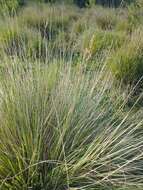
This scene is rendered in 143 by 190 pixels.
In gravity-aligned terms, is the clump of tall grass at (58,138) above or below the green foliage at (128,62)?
above

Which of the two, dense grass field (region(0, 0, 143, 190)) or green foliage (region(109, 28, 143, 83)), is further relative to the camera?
green foliage (region(109, 28, 143, 83))

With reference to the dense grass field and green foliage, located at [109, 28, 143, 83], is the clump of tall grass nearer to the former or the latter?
the dense grass field

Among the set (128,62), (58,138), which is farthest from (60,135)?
(128,62)

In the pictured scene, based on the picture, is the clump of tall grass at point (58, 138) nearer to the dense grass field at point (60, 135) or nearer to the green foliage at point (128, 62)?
the dense grass field at point (60, 135)

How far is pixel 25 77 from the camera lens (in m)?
2.94

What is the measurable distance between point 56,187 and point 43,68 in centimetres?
93

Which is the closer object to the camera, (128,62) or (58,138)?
(58,138)

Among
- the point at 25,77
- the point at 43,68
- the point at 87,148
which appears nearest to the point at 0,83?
the point at 25,77

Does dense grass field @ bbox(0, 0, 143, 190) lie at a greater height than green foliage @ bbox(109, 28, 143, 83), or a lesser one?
greater

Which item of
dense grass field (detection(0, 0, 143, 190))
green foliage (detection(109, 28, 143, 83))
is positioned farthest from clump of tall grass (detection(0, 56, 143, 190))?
green foliage (detection(109, 28, 143, 83))

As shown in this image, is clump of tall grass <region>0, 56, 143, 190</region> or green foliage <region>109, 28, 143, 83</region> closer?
clump of tall grass <region>0, 56, 143, 190</region>

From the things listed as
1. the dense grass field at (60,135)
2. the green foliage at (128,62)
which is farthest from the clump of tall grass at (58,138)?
the green foliage at (128,62)

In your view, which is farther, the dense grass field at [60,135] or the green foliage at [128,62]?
the green foliage at [128,62]

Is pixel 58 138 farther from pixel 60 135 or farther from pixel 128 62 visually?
pixel 128 62
